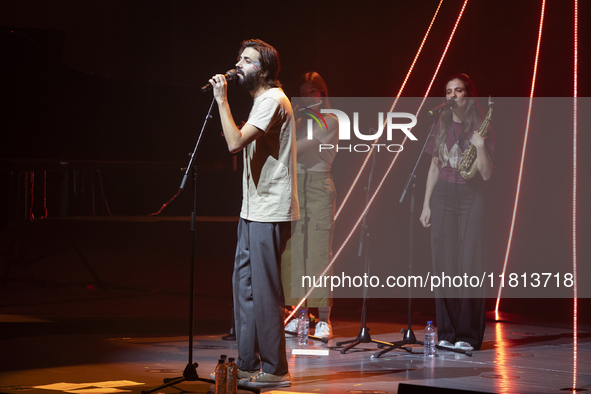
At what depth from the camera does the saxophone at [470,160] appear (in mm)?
4016

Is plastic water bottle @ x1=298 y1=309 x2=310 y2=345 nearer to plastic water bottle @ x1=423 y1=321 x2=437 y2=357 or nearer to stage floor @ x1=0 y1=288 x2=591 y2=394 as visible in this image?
stage floor @ x1=0 y1=288 x2=591 y2=394

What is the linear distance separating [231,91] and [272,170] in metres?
2.41

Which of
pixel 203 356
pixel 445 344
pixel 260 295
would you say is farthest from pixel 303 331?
pixel 260 295

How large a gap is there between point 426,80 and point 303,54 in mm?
1115

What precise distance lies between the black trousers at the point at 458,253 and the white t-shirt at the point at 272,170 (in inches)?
54.4

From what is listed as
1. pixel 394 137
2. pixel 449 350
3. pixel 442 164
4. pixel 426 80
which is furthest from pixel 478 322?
pixel 426 80

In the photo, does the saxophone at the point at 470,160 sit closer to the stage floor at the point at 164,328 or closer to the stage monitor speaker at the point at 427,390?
the stage floor at the point at 164,328

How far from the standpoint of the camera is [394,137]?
5492 mm

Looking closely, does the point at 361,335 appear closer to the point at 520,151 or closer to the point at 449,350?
the point at 449,350

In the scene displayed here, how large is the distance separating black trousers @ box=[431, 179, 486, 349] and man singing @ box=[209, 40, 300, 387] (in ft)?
4.51

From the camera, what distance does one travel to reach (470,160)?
4.04 meters

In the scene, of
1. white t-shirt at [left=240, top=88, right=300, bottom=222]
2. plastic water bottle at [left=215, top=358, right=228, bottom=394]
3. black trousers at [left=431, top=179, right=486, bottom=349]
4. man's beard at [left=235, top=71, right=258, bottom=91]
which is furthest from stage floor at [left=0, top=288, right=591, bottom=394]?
man's beard at [left=235, top=71, right=258, bottom=91]

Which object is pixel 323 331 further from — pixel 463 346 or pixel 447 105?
pixel 447 105

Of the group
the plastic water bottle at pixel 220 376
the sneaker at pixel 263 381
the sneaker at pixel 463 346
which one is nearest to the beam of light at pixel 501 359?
the sneaker at pixel 463 346
